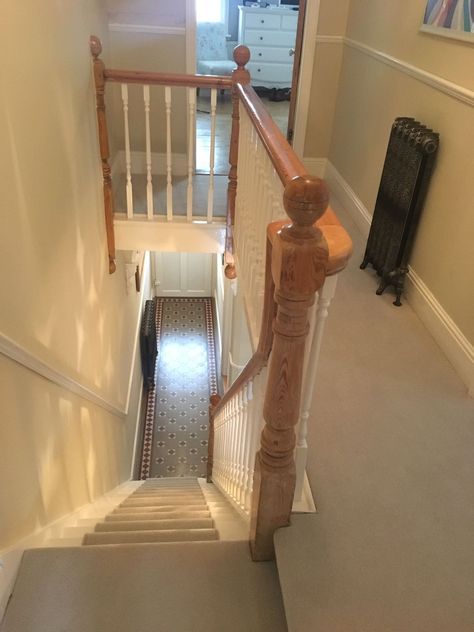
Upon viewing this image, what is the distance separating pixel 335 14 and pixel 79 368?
11.4 ft

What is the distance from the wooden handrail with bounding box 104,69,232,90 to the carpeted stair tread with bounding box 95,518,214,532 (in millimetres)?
2446

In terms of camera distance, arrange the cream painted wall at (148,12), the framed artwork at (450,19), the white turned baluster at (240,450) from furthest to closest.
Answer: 1. the cream painted wall at (148,12)
2. the framed artwork at (450,19)
3. the white turned baluster at (240,450)

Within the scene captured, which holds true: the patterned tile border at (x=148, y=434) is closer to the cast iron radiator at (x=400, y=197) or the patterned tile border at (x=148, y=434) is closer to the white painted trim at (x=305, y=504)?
the cast iron radiator at (x=400, y=197)

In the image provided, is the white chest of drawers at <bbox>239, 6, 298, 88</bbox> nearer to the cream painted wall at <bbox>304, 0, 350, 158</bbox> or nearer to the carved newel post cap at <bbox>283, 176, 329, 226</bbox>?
the cream painted wall at <bbox>304, 0, 350, 158</bbox>

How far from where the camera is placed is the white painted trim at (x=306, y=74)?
13.3ft

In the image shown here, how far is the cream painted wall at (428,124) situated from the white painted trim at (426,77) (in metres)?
0.02

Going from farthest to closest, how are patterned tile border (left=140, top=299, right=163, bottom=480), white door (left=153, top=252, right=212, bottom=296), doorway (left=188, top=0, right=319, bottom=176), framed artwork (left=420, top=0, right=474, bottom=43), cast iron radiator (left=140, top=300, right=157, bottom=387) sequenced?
1. white door (left=153, top=252, right=212, bottom=296)
2. doorway (left=188, top=0, right=319, bottom=176)
3. cast iron radiator (left=140, top=300, right=157, bottom=387)
4. patterned tile border (left=140, top=299, right=163, bottom=480)
5. framed artwork (left=420, top=0, right=474, bottom=43)

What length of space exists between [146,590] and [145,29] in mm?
3816

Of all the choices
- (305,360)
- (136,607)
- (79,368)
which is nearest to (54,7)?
(79,368)

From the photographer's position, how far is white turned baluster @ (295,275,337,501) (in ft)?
4.14

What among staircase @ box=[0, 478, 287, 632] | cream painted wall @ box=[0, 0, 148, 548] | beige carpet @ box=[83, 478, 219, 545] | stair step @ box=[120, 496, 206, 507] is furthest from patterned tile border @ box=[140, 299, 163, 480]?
staircase @ box=[0, 478, 287, 632]

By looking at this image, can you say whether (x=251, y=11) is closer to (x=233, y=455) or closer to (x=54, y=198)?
(x=54, y=198)

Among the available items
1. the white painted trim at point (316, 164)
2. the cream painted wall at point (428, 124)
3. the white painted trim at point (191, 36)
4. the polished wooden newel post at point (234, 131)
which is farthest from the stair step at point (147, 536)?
the white painted trim at point (316, 164)

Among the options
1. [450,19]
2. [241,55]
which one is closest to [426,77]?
[450,19]
